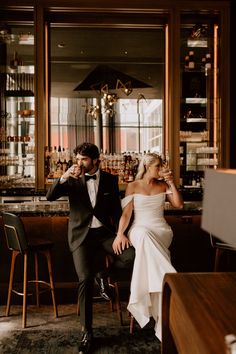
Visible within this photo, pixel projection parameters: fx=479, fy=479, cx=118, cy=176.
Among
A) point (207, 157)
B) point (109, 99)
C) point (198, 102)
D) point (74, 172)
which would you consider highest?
point (109, 99)

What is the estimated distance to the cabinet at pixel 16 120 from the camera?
6.18m

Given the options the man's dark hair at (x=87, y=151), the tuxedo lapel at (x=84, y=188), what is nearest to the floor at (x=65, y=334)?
the tuxedo lapel at (x=84, y=188)

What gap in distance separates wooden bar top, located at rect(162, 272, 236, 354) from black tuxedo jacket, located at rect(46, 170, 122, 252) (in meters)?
1.70

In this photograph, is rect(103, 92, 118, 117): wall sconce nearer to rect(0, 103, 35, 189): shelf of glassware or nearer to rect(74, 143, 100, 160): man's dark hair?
rect(0, 103, 35, 189): shelf of glassware

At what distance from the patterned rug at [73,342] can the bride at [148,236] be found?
0.55 feet

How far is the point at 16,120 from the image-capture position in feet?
20.8

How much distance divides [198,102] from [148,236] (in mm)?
3273

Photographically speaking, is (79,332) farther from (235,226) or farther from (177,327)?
(235,226)

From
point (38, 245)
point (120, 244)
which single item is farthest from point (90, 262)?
point (38, 245)

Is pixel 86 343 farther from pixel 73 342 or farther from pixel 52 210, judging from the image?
pixel 52 210

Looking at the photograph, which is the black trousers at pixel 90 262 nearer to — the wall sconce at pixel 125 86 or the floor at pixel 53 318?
the floor at pixel 53 318

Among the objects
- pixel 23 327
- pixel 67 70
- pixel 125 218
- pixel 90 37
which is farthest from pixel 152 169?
pixel 67 70

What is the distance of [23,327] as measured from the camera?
12.4 feet

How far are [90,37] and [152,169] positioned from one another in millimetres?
4401
